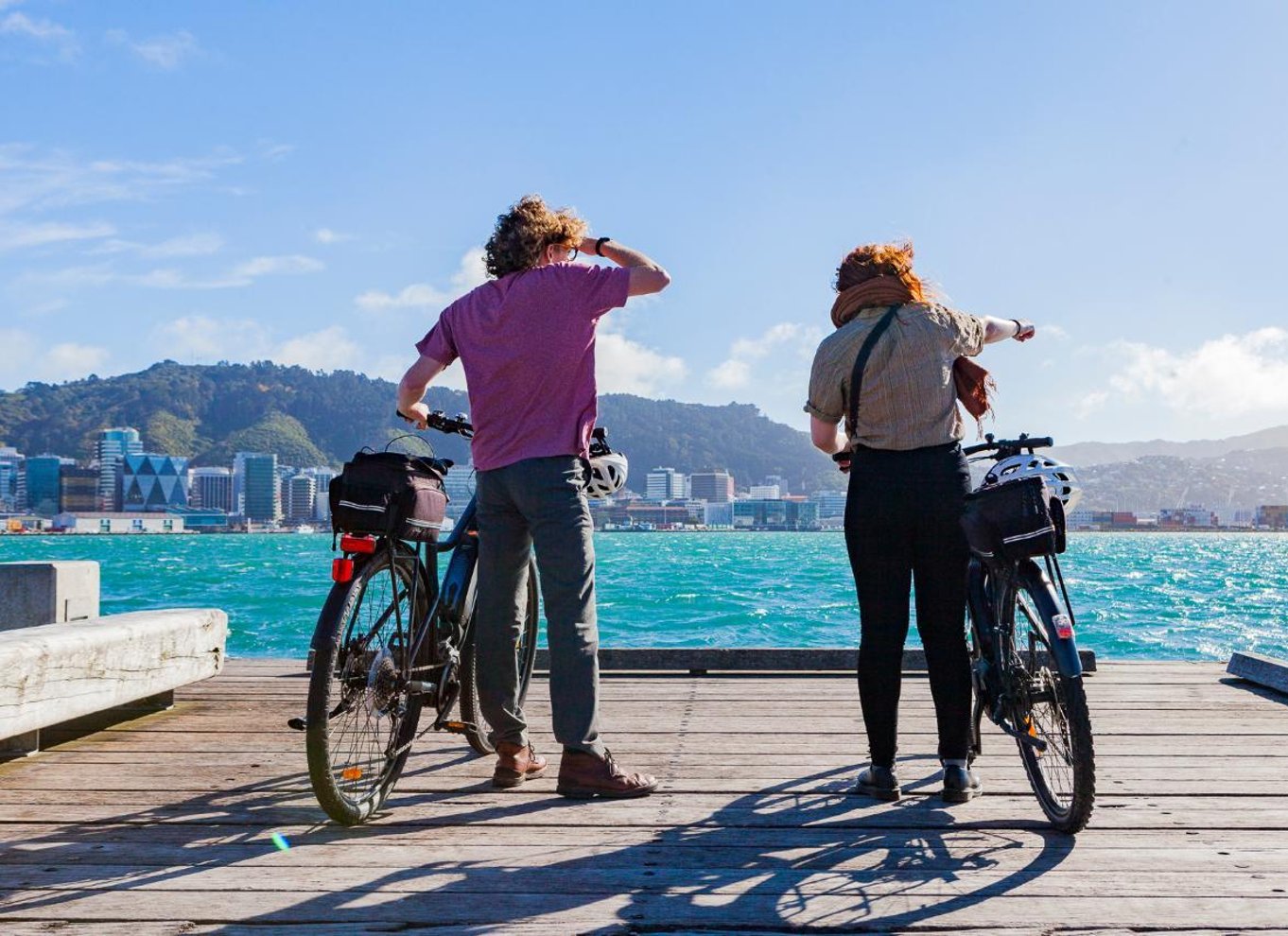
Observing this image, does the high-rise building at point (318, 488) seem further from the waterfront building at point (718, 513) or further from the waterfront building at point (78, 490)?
the waterfront building at point (718, 513)

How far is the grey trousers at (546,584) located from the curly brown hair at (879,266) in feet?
3.44

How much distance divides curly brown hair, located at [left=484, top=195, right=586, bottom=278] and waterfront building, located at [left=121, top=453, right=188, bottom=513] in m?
198

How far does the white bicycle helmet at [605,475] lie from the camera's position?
3.97 m

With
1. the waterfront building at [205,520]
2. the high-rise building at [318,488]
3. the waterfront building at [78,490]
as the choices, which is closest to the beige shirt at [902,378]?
the high-rise building at [318,488]

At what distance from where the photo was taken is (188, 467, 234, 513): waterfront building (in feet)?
618

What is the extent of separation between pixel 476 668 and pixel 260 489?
7400 inches

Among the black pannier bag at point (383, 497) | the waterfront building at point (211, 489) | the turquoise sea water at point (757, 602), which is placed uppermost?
the waterfront building at point (211, 489)

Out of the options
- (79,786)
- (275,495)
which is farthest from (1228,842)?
(275,495)

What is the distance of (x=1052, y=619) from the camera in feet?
10.5

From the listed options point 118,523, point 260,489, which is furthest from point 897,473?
point 118,523

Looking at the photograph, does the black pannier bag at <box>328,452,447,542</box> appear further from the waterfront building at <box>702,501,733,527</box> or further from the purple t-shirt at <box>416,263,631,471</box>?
the waterfront building at <box>702,501,733,527</box>

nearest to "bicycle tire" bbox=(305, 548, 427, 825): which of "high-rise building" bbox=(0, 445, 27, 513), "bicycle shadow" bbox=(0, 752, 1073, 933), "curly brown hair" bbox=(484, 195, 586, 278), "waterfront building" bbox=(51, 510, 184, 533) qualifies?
"bicycle shadow" bbox=(0, 752, 1073, 933)

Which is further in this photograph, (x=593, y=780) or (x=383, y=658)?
(x=593, y=780)

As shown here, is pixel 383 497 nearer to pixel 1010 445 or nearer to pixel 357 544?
pixel 357 544
